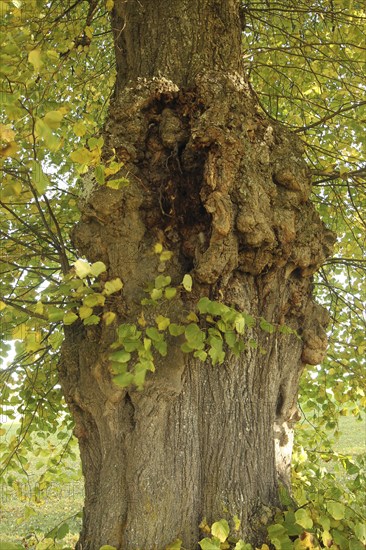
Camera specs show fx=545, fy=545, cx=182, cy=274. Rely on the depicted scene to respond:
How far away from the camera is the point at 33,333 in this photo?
269cm

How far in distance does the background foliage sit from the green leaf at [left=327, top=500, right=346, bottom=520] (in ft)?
0.04

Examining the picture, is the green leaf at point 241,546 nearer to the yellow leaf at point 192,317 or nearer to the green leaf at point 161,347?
the green leaf at point 161,347

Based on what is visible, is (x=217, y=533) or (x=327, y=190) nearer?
(x=217, y=533)

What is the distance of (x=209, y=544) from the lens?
2344 mm

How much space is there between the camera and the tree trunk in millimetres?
2627

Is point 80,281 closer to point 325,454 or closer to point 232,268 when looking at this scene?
point 232,268

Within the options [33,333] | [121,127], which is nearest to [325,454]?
[33,333]

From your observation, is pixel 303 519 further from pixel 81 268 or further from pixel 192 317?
pixel 81 268

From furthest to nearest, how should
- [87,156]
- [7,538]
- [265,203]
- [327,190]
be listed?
[7,538] < [327,190] < [265,203] < [87,156]

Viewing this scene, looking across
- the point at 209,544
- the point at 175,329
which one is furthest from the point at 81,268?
the point at 209,544

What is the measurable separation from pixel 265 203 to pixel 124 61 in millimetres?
1367

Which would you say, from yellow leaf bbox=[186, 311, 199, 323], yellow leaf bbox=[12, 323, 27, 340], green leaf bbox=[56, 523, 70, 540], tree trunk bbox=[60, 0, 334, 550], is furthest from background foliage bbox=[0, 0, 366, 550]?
green leaf bbox=[56, 523, 70, 540]

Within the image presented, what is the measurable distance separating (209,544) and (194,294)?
114 cm

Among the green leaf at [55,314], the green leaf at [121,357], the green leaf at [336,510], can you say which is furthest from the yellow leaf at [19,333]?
the green leaf at [336,510]
